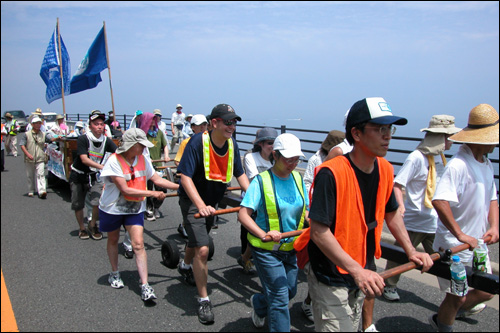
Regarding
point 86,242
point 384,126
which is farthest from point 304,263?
point 86,242

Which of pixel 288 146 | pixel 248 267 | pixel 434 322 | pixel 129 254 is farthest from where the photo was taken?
pixel 129 254

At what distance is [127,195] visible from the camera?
470 cm

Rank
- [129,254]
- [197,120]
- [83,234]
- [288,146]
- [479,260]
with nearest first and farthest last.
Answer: [479,260], [288,146], [129,254], [83,234], [197,120]

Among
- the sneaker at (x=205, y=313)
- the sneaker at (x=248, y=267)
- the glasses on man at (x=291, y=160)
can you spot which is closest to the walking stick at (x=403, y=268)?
the glasses on man at (x=291, y=160)

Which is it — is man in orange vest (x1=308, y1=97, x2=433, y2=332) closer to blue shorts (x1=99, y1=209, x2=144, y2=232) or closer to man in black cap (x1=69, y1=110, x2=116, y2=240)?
blue shorts (x1=99, y1=209, x2=144, y2=232)

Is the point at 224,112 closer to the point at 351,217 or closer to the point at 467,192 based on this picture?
the point at 351,217

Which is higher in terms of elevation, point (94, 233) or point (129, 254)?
point (94, 233)

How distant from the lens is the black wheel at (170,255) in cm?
546

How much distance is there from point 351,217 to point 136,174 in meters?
3.14

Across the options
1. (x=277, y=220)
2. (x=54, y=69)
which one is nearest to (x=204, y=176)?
(x=277, y=220)

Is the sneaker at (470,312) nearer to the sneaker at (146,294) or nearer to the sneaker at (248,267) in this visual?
the sneaker at (248,267)

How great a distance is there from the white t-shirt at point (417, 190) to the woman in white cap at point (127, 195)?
8.82ft

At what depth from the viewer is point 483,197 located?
342 cm

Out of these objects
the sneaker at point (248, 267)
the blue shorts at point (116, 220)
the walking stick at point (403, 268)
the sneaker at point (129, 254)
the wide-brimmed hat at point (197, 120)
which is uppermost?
the wide-brimmed hat at point (197, 120)
